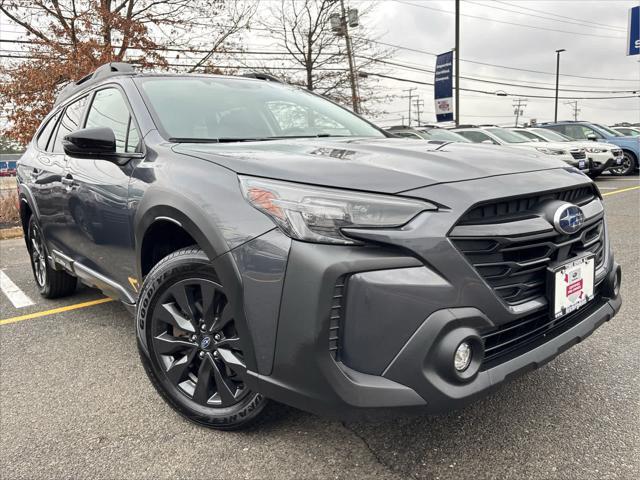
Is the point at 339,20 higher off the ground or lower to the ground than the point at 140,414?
higher

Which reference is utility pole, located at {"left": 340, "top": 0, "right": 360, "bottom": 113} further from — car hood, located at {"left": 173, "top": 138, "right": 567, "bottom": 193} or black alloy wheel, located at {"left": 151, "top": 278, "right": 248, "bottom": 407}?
black alloy wheel, located at {"left": 151, "top": 278, "right": 248, "bottom": 407}

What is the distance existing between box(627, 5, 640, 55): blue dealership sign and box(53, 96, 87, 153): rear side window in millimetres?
9759

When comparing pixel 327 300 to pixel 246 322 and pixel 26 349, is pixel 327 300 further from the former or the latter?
pixel 26 349

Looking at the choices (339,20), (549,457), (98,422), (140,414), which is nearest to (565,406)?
(549,457)

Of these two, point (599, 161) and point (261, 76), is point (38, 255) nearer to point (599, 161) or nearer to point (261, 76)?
point (261, 76)

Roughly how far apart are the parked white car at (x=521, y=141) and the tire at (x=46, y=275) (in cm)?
1050

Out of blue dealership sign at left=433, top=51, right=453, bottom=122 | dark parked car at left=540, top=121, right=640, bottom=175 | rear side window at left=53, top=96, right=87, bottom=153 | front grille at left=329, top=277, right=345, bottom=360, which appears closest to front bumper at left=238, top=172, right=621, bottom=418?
front grille at left=329, top=277, right=345, bottom=360

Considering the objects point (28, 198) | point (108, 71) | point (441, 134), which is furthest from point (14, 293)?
point (441, 134)

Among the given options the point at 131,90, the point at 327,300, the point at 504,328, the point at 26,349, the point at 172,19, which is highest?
the point at 172,19

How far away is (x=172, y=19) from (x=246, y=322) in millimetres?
13704

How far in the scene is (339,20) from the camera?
18.0m

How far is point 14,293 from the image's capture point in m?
4.79

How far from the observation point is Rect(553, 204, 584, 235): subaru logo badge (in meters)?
1.83

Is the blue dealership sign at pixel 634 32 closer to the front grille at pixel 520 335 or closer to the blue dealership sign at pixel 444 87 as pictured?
the front grille at pixel 520 335
